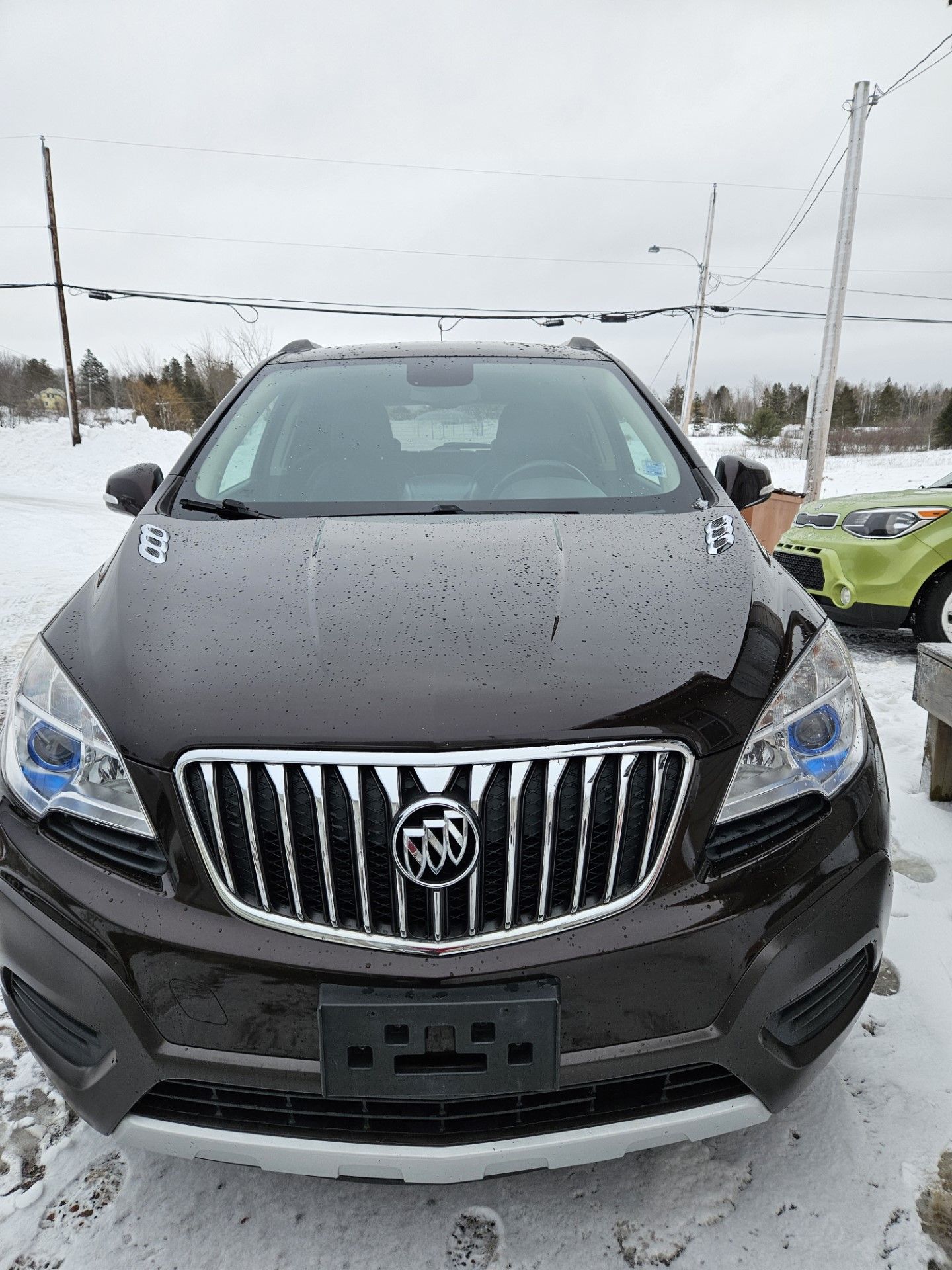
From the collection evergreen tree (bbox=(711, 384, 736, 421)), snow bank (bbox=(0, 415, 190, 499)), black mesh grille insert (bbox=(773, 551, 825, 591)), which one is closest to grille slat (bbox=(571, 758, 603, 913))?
black mesh grille insert (bbox=(773, 551, 825, 591))

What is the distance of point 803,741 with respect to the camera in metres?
1.44

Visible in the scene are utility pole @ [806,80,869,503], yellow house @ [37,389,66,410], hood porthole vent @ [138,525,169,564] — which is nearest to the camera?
hood porthole vent @ [138,525,169,564]

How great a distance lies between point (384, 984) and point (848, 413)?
8239 centimetres

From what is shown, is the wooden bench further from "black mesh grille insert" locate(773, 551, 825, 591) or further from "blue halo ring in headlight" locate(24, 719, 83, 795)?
"blue halo ring in headlight" locate(24, 719, 83, 795)

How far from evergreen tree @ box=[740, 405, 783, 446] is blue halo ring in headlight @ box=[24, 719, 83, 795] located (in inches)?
2661

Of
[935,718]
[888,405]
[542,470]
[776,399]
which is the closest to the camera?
[542,470]

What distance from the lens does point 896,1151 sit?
165cm

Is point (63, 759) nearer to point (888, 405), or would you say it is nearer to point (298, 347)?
point (298, 347)

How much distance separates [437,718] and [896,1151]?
1339mm

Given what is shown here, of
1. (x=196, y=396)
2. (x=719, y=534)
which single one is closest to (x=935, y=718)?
(x=719, y=534)

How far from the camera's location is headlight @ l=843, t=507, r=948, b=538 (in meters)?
5.32

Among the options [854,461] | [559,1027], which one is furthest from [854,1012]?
[854,461]

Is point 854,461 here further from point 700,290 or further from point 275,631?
point 275,631

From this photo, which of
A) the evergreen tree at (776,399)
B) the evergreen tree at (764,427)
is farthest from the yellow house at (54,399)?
the evergreen tree at (776,399)
